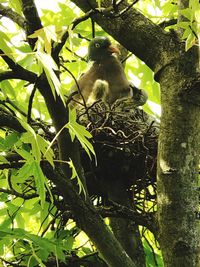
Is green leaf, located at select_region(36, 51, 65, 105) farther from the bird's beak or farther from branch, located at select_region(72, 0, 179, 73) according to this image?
the bird's beak

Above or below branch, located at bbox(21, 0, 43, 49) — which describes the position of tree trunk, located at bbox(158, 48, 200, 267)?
below

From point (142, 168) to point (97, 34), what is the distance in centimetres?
103

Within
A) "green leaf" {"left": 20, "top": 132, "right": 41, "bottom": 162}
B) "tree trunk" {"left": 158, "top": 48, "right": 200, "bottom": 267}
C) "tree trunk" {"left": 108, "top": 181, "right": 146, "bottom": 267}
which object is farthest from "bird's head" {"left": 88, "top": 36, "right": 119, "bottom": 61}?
"green leaf" {"left": 20, "top": 132, "right": 41, "bottom": 162}

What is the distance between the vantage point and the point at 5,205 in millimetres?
2475

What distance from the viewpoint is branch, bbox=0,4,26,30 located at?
192cm

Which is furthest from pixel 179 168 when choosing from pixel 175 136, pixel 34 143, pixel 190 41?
pixel 34 143

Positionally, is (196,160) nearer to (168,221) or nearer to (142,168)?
(168,221)

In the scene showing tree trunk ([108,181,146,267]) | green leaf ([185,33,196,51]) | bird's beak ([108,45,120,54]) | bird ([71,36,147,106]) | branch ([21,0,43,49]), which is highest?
branch ([21,0,43,49])

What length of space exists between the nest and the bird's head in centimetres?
101

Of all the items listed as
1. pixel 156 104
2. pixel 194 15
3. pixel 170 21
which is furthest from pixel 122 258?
pixel 156 104

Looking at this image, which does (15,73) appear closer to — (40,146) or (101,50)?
(40,146)

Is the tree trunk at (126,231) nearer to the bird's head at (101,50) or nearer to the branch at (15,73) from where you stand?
the branch at (15,73)

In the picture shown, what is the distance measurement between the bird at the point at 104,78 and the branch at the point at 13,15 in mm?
948

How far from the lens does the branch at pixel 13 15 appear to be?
1.92m
